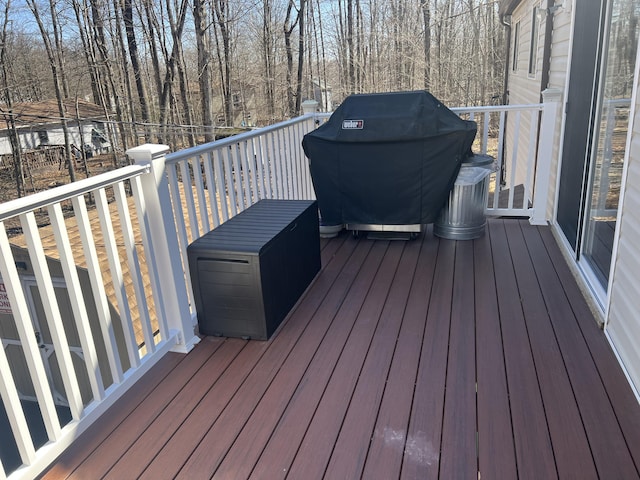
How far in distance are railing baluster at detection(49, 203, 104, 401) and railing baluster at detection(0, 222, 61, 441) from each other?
0.18 meters

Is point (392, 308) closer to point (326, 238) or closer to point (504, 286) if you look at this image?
point (504, 286)

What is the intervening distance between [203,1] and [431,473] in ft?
55.1

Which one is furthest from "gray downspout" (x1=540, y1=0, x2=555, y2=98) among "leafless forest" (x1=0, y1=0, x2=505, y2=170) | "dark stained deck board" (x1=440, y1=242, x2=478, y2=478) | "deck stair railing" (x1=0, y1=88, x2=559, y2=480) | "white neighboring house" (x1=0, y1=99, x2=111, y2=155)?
"white neighboring house" (x1=0, y1=99, x2=111, y2=155)

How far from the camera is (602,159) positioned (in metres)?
2.75

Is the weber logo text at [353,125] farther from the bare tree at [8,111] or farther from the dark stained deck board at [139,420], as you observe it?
the bare tree at [8,111]

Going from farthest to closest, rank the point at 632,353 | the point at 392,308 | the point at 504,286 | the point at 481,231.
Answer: the point at 481,231 < the point at 504,286 < the point at 392,308 < the point at 632,353

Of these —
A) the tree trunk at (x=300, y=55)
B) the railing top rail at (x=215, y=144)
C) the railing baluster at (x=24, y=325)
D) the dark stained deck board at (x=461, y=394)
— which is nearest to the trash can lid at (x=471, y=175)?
the dark stained deck board at (x=461, y=394)

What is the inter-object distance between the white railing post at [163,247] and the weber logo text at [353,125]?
167 centimetres

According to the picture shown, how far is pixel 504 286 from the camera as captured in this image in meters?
3.11

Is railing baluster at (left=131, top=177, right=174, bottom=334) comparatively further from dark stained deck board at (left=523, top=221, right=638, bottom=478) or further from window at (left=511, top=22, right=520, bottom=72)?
window at (left=511, top=22, right=520, bottom=72)

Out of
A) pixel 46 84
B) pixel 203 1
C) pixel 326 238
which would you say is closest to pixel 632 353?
pixel 326 238

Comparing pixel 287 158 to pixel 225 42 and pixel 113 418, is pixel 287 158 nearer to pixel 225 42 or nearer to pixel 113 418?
pixel 113 418

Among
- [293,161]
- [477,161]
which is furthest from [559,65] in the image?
[293,161]

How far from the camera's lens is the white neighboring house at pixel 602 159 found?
2.14m
